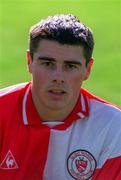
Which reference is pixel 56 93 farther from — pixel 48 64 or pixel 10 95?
pixel 10 95

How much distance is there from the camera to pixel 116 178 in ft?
17.3

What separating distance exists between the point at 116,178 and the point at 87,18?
7053mm

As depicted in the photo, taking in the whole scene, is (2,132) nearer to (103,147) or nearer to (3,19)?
(103,147)

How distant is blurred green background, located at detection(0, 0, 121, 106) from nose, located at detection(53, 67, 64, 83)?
3825mm

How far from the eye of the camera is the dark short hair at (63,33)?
16.8 feet

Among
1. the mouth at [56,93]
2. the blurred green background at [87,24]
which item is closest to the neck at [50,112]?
the mouth at [56,93]

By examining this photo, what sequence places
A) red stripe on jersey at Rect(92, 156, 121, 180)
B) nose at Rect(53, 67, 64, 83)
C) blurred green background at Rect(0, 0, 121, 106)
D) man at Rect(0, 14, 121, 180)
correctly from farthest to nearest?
1. blurred green background at Rect(0, 0, 121, 106)
2. red stripe on jersey at Rect(92, 156, 121, 180)
3. man at Rect(0, 14, 121, 180)
4. nose at Rect(53, 67, 64, 83)

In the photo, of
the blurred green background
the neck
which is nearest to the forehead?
the neck

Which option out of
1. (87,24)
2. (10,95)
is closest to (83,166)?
(10,95)

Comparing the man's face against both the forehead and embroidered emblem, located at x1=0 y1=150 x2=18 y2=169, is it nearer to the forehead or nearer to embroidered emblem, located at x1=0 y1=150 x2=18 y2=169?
the forehead

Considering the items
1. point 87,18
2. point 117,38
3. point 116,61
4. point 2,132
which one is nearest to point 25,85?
point 2,132

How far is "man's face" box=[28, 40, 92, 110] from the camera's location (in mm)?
5082

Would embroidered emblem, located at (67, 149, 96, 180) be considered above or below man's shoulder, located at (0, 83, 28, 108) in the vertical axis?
below

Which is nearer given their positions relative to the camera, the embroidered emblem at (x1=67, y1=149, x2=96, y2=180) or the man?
the man
